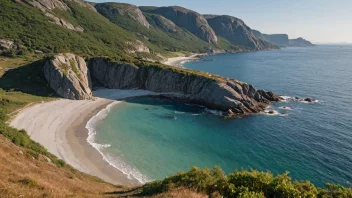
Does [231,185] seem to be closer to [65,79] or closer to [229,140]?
[229,140]

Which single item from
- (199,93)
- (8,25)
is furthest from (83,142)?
(8,25)

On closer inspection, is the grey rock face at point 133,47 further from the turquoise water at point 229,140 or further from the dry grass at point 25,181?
the dry grass at point 25,181

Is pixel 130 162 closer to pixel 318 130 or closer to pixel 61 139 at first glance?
pixel 61 139

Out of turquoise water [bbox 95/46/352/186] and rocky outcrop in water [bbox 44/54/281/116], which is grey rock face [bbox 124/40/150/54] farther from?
turquoise water [bbox 95/46/352/186]

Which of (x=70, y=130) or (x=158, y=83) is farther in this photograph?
(x=158, y=83)

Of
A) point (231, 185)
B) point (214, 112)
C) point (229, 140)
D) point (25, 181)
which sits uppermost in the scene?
point (25, 181)

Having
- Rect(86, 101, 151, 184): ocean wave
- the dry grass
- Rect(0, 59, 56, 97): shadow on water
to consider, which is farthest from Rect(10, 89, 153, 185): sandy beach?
the dry grass

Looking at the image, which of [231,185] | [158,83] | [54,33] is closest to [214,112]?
[158,83]
